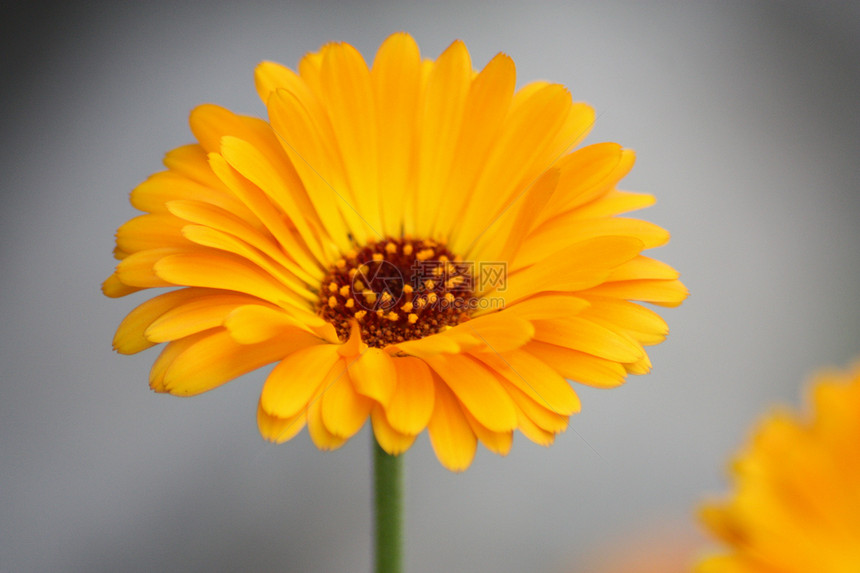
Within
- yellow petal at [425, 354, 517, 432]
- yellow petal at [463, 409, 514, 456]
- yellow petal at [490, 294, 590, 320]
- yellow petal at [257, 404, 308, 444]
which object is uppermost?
yellow petal at [490, 294, 590, 320]

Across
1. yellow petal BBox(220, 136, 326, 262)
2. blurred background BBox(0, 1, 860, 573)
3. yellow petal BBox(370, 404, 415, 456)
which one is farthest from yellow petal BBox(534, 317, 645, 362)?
blurred background BBox(0, 1, 860, 573)

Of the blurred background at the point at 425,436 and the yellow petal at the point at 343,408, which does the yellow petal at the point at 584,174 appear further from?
the blurred background at the point at 425,436

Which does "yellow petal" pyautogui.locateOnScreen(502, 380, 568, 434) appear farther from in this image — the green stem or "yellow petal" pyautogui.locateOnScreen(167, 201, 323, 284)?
"yellow petal" pyautogui.locateOnScreen(167, 201, 323, 284)

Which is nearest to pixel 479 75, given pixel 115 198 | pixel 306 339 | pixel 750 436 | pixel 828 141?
pixel 306 339

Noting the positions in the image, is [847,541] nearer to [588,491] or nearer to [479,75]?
[479,75]

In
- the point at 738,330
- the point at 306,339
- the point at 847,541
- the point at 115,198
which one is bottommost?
the point at 847,541

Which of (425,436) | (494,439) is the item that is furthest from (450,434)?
(425,436)

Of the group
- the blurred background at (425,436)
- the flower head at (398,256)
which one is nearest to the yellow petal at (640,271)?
the flower head at (398,256)
